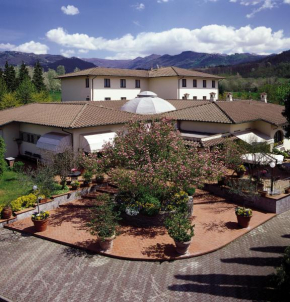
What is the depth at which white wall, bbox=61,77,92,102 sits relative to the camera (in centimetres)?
5141

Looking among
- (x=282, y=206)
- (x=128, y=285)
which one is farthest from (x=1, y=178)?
(x=282, y=206)

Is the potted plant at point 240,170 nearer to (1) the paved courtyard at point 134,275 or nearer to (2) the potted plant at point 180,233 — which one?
(1) the paved courtyard at point 134,275

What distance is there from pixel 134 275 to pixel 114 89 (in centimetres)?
4262

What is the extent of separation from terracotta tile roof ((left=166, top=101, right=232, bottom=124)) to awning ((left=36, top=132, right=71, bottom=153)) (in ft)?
43.2

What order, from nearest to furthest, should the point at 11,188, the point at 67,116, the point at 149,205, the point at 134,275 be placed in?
1. the point at 134,275
2. the point at 149,205
3. the point at 11,188
4. the point at 67,116

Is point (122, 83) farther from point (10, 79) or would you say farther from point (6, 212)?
point (10, 79)

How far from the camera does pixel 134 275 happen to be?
1345 cm

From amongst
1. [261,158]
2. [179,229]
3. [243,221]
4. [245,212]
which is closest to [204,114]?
[261,158]

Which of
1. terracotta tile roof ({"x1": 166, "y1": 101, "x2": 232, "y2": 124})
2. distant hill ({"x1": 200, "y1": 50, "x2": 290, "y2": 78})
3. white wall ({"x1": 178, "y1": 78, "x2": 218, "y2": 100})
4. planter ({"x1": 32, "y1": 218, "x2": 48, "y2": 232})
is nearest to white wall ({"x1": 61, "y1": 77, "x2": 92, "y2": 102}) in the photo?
white wall ({"x1": 178, "y1": 78, "x2": 218, "y2": 100})

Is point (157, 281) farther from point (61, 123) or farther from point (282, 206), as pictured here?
point (61, 123)

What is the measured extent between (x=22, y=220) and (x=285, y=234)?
620 inches

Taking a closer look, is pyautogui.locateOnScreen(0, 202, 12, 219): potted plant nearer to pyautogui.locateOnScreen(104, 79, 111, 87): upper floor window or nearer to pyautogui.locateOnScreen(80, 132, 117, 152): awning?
pyautogui.locateOnScreen(80, 132, 117, 152): awning

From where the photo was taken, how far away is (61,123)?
94.7 feet

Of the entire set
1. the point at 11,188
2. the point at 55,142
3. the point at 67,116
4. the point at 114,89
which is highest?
the point at 114,89
